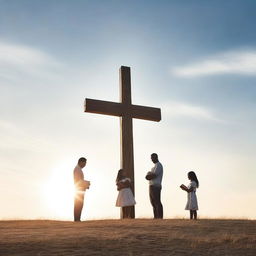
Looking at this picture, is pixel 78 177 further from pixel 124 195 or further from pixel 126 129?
pixel 126 129

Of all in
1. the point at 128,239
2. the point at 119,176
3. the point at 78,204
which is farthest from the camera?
the point at 119,176

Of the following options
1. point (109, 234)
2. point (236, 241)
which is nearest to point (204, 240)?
point (236, 241)

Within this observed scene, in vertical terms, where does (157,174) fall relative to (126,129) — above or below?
below

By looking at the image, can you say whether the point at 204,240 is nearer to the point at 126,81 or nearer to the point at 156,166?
the point at 156,166

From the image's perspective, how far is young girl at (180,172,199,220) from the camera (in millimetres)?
16141

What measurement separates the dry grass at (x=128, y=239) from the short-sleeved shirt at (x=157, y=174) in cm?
297

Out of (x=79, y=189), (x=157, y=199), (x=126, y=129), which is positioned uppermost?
(x=126, y=129)

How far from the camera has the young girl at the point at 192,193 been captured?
53.0 feet

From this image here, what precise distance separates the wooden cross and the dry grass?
4389 mm

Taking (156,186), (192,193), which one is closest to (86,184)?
(156,186)

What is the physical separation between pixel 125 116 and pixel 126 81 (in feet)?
4.93

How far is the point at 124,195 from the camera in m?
16.1

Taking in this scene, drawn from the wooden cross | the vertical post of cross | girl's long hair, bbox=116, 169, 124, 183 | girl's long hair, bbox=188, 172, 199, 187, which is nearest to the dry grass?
girl's long hair, bbox=116, 169, 124, 183

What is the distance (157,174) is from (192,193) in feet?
5.09
